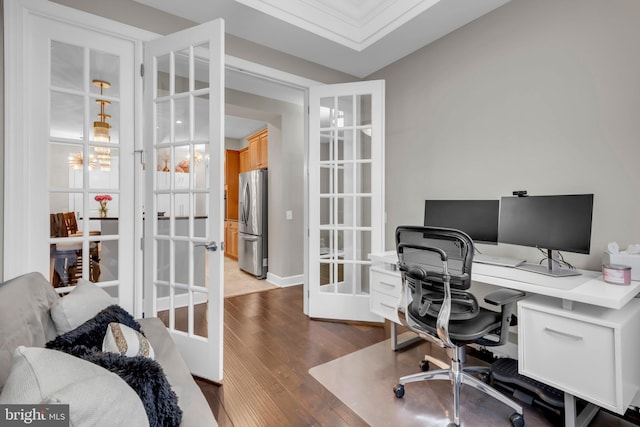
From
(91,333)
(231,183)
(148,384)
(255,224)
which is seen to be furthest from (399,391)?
(231,183)

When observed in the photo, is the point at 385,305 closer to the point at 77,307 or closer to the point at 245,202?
the point at 77,307

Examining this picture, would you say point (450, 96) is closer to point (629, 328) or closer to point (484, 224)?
point (484, 224)

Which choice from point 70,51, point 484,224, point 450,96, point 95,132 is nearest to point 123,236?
point 95,132

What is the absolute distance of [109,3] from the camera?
212 centimetres

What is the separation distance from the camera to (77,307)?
131 cm

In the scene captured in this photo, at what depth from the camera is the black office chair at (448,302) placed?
159 centimetres

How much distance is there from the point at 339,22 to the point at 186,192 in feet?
6.75

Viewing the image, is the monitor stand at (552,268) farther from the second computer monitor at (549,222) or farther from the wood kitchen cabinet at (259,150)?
the wood kitchen cabinet at (259,150)

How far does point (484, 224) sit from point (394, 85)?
180 centimetres

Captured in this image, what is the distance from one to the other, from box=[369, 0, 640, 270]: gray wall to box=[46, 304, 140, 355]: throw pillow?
251 centimetres

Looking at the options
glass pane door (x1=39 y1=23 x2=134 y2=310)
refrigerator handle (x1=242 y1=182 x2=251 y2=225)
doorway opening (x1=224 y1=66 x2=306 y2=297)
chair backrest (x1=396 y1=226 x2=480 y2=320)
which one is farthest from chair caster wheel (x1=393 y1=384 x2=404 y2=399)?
refrigerator handle (x1=242 y1=182 x2=251 y2=225)

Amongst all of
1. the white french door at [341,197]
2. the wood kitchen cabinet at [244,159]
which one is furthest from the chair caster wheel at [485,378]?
the wood kitchen cabinet at [244,159]

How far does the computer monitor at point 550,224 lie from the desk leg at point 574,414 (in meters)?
0.63

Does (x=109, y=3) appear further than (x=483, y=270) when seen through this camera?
Yes
